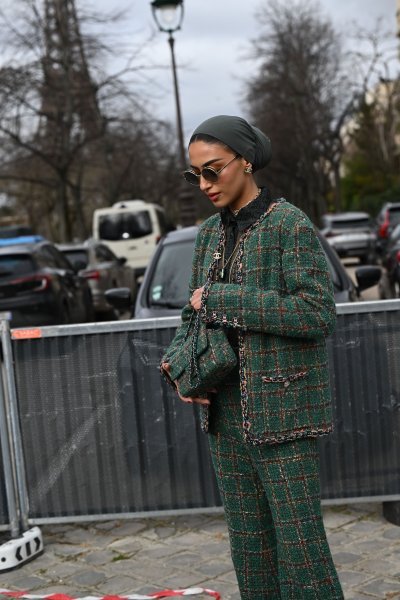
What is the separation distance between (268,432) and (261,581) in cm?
57

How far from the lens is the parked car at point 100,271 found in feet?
59.5

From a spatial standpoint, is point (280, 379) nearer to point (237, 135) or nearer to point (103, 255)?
point (237, 135)

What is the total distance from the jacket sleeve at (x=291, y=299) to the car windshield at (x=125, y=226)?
2489cm

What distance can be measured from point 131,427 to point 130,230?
22881 millimetres

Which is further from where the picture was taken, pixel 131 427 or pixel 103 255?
pixel 103 255

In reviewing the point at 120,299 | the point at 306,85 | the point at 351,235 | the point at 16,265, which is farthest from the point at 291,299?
the point at 306,85

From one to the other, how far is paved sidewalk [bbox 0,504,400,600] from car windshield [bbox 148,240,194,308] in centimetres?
222

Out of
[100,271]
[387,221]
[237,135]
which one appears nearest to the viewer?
[237,135]

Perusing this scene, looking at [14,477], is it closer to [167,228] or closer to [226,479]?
[226,479]

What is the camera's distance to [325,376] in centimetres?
300

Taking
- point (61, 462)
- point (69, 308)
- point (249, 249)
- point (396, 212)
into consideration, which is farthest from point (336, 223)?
point (249, 249)

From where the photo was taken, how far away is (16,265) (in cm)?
1395

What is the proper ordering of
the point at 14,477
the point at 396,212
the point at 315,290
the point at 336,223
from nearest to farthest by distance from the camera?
the point at 315,290 → the point at 14,477 → the point at 396,212 → the point at 336,223

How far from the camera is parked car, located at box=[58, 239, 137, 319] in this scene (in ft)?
59.5
